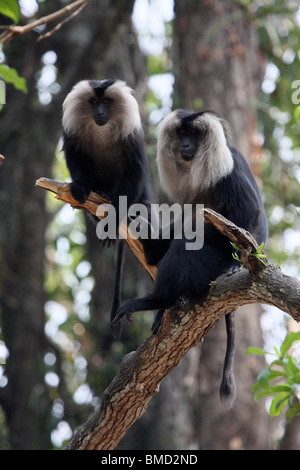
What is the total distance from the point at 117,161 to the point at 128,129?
0.83ft

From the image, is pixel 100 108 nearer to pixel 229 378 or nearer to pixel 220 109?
pixel 229 378

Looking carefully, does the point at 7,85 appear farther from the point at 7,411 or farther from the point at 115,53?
the point at 7,411

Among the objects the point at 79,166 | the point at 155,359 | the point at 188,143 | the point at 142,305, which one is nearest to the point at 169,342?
the point at 155,359

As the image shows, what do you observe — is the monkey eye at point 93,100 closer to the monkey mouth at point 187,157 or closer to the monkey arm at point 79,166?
the monkey arm at point 79,166

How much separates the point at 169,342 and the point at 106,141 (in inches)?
69.0

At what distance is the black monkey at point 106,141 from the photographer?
14.5 feet

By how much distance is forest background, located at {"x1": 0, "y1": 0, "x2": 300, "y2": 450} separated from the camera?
22.1 feet

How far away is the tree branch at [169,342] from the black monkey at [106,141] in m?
0.89

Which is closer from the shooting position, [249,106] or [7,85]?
[249,106]

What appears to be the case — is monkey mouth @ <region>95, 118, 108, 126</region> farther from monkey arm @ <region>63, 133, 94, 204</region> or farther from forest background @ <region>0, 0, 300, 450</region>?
forest background @ <region>0, 0, 300, 450</region>

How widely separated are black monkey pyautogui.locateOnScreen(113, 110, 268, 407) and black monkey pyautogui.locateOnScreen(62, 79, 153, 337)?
536mm

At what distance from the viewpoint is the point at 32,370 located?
758 centimetres
